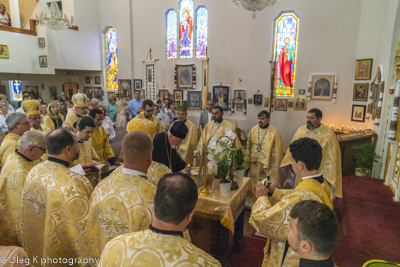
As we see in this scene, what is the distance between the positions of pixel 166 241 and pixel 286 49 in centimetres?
976

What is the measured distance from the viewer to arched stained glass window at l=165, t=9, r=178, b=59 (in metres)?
12.3

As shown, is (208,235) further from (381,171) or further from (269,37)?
(269,37)

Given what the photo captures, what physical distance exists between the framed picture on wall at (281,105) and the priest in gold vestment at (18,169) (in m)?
8.53

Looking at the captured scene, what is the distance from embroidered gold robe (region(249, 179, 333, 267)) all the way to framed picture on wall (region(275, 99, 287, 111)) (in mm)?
7853

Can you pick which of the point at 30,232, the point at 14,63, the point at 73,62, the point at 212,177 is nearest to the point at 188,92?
the point at 73,62

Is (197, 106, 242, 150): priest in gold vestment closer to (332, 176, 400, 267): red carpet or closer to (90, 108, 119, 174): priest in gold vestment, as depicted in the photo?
(90, 108, 119, 174): priest in gold vestment

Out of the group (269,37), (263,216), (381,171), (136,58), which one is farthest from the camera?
(136,58)

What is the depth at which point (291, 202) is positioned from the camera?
6.97ft

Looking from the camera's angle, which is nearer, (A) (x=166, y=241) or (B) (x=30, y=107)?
(A) (x=166, y=241)

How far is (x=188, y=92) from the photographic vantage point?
40.4ft

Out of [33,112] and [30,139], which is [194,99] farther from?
[30,139]

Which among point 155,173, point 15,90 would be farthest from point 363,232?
point 15,90

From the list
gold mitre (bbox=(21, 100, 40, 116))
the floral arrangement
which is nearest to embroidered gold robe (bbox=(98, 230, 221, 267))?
the floral arrangement

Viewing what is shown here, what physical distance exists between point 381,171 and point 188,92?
831cm
